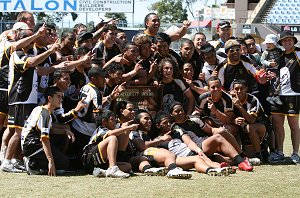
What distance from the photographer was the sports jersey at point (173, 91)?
416 inches

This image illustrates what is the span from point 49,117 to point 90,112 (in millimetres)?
787

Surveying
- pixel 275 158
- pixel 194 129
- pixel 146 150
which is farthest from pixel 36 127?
pixel 275 158

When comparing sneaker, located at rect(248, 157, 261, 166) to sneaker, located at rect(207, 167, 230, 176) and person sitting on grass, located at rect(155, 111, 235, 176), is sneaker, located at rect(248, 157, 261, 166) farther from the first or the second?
sneaker, located at rect(207, 167, 230, 176)

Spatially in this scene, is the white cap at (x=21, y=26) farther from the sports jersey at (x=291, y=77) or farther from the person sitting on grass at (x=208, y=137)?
the sports jersey at (x=291, y=77)

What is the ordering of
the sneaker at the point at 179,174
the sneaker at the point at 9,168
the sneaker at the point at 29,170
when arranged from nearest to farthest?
the sneaker at the point at 179,174 < the sneaker at the point at 29,170 < the sneaker at the point at 9,168

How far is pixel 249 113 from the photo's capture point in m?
10.5

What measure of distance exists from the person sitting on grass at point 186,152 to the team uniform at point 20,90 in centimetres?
185

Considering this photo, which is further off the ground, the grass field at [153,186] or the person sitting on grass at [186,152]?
the person sitting on grass at [186,152]

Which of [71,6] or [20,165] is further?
[71,6]

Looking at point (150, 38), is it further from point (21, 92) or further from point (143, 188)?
point (143, 188)

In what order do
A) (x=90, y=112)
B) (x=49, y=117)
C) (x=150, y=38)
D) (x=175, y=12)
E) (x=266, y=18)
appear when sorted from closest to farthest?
1. (x=49, y=117)
2. (x=90, y=112)
3. (x=150, y=38)
4. (x=266, y=18)
5. (x=175, y=12)

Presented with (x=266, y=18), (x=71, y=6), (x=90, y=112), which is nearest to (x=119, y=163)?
(x=90, y=112)

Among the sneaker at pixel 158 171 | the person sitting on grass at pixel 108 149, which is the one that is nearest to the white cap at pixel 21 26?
the person sitting on grass at pixel 108 149

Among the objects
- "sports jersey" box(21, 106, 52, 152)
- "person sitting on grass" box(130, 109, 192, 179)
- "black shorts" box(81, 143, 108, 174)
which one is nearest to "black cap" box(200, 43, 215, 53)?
"person sitting on grass" box(130, 109, 192, 179)
